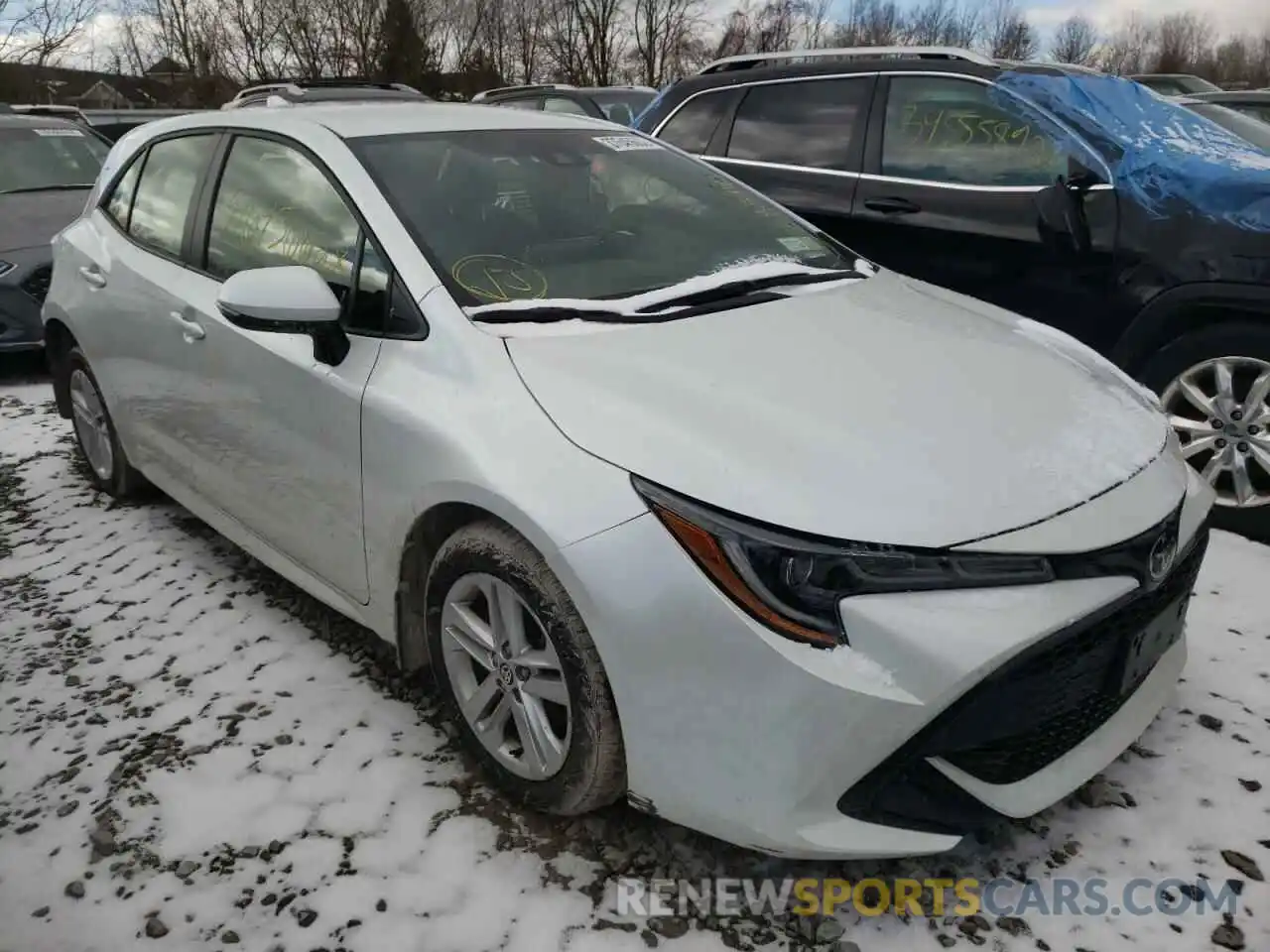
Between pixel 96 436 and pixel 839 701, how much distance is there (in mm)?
3695

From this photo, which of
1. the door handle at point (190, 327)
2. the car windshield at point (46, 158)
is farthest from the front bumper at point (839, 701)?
the car windshield at point (46, 158)

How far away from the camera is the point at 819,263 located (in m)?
2.98

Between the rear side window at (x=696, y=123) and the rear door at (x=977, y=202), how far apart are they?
95cm

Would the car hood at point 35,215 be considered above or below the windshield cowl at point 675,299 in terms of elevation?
below

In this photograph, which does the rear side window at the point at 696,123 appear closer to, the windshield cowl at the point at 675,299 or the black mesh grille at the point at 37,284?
the windshield cowl at the point at 675,299

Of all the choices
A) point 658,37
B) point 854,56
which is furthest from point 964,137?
point 658,37

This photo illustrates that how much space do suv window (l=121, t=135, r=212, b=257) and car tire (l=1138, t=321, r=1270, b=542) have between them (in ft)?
11.3

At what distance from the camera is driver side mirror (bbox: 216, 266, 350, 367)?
2.40m

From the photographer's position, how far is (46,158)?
7824mm

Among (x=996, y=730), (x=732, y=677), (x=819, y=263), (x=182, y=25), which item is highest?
(x=182, y=25)

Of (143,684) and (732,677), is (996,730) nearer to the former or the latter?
(732,677)

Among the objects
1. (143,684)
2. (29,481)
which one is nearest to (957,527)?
(143,684)

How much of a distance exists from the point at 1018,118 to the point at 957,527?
117 inches

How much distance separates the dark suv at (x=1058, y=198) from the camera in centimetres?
355
